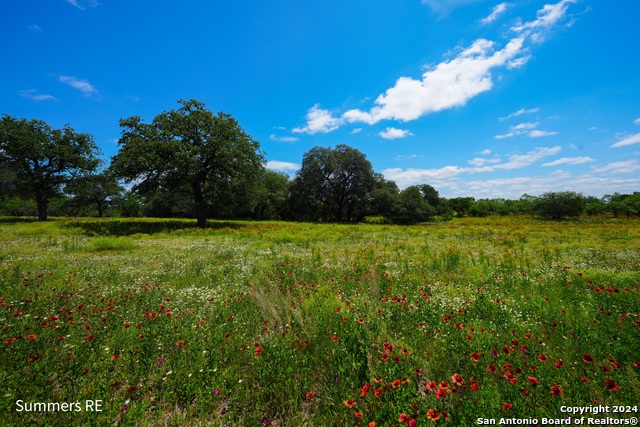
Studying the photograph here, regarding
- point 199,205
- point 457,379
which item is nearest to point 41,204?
point 199,205

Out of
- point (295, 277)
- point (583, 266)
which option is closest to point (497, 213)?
point (583, 266)

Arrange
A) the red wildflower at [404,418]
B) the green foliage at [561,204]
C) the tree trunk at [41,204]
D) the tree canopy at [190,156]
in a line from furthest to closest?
the green foliage at [561,204]
the tree trunk at [41,204]
the tree canopy at [190,156]
the red wildflower at [404,418]

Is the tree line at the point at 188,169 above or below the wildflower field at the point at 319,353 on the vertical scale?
above

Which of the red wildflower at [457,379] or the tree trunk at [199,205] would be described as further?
the tree trunk at [199,205]

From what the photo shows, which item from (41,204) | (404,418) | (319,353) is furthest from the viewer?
(41,204)

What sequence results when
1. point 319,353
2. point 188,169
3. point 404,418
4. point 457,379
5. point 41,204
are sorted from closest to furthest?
point 404,418 → point 457,379 → point 319,353 → point 188,169 → point 41,204

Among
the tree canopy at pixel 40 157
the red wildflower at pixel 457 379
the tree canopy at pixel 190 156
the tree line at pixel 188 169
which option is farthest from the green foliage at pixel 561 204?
the tree canopy at pixel 40 157

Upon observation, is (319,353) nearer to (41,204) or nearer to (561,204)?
(41,204)

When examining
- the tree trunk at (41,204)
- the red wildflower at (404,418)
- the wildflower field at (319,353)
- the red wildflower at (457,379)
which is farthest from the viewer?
the tree trunk at (41,204)

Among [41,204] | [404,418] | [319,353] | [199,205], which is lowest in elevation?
[319,353]

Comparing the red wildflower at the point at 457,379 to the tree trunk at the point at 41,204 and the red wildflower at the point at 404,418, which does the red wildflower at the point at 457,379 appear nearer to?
the red wildflower at the point at 404,418

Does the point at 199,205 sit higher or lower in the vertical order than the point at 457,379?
higher

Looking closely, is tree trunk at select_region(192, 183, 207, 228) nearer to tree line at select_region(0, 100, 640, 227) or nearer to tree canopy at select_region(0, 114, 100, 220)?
tree line at select_region(0, 100, 640, 227)

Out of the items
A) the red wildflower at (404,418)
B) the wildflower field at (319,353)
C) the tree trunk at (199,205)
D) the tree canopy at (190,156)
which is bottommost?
the wildflower field at (319,353)
